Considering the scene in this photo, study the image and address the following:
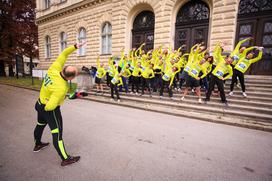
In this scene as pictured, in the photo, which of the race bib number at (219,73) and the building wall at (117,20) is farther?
the building wall at (117,20)

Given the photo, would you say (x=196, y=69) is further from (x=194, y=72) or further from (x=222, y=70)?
(x=222, y=70)

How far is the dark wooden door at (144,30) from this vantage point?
1330 cm

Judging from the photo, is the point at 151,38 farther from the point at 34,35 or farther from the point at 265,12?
the point at 34,35

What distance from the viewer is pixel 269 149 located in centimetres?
357

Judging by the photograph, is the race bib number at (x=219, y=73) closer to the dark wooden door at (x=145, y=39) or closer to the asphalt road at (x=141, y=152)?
the asphalt road at (x=141, y=152)

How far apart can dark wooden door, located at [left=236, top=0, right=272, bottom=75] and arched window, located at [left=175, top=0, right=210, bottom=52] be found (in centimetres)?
209

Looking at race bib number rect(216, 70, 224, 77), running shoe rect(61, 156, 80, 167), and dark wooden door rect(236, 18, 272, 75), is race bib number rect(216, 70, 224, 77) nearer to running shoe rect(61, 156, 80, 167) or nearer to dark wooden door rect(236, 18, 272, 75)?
dark wooden door rect(236, 18, 272, 75)

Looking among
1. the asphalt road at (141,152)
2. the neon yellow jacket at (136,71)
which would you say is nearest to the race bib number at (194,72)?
the asphalt road at (141,152)

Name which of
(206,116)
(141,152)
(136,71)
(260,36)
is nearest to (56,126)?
(141,152)

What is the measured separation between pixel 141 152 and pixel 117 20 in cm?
1340

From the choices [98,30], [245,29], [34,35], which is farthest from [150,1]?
[34,35]

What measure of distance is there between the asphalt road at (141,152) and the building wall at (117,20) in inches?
294

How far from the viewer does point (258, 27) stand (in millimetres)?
8969

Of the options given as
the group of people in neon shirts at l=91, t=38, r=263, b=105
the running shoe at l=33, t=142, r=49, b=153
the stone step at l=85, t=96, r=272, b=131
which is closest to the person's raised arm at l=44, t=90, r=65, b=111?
the running shoe at l=33, t=142, r=49, b=153
